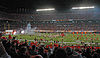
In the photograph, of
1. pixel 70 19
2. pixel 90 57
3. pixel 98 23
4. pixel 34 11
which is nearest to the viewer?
pixel 90 57

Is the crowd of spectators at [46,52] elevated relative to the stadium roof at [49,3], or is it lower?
lower

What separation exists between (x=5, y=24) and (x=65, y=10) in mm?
36955

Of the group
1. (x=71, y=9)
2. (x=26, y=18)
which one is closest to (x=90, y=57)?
(x=71, y=9)

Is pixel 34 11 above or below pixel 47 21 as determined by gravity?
above

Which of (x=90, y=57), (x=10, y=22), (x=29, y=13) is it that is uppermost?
(x=29, y=13)

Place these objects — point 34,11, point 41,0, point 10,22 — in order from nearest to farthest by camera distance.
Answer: point 41,0 → point 10,22 → point 34,11

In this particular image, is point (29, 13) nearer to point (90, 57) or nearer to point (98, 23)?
point (98, 23)

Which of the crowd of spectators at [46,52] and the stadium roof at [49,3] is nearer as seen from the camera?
the crowd of spectators at [46,52]

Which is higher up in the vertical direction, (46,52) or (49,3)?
(49,3)

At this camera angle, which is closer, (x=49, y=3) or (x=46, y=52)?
(x=46, y=52)

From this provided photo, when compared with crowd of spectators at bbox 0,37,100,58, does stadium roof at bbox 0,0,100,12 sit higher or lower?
higher

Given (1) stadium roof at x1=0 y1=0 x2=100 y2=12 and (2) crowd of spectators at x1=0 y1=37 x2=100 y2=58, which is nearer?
(2) crowd of spectators at x1=0 y1=37 x2=100 y2=58

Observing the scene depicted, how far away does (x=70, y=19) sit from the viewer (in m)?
61.2

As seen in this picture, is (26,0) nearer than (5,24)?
Yes
